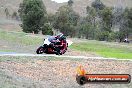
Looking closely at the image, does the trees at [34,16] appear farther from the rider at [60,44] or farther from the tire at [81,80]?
the tire at [81,80]

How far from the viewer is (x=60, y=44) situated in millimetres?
31734

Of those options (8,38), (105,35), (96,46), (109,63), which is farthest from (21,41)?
(105,35)

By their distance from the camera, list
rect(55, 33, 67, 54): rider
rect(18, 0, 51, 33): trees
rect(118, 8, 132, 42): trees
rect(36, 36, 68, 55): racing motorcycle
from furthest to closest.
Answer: rect(118, 8, 132, 42): trees < rect(18, 0, 51, 33): trees < rect(55, 33, 67, 54): rider < rect(36, 36, 68, 55): racing motorcycle

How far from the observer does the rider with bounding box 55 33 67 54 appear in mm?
31195

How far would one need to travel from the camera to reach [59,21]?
93.7 meters

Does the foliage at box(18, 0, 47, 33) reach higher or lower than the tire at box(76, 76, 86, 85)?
higher

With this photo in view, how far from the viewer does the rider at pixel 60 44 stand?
31.2 metres

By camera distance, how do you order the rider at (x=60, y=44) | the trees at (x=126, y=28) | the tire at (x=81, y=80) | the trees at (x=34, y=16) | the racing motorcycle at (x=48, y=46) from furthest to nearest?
the trees at (x=126, y=28) → the trees at (x=34, y=16) → the rider at (x=60, y=44) → the racing motorcycle at (x=48, y=46) → the tire at (x=81, y=80)

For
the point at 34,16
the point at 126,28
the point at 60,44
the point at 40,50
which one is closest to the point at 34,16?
the point at 34,16

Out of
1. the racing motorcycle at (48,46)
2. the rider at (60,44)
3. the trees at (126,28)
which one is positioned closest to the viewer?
the racing motorcycle at (48,46)

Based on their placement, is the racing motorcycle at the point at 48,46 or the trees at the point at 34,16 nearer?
the racing motorcycle at the point at 48,46

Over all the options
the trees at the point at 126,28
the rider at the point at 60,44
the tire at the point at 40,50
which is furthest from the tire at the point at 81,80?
the trees at the point at 126,28

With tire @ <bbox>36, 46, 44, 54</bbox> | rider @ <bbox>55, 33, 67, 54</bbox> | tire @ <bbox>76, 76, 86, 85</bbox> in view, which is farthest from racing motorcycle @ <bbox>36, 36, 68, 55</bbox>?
tire @ <bbox>76, 76, 86, 85</bbox>

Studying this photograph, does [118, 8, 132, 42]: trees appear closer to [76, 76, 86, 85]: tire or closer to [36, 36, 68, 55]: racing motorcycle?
[36, 36, 68, 55]: racing motorcycle
